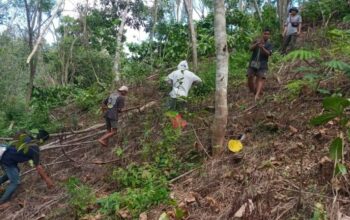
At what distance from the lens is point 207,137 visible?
6879mm

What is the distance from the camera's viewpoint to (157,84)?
11734 millimetres

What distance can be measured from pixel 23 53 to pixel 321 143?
18136 millimetres

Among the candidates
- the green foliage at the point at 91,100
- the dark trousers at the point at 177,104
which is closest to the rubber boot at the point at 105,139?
the dark trousers at the point at 177,104

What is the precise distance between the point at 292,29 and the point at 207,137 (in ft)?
17.1

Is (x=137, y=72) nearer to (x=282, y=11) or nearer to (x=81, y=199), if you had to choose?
(x=282, y=11)

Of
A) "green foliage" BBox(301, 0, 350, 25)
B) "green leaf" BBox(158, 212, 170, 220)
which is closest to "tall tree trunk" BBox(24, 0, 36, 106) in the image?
"green foliage" BBox(301, 0, 350, 25)

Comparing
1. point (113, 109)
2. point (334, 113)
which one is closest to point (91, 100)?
point (113, 109)

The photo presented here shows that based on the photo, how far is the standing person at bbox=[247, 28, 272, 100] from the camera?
8.03m

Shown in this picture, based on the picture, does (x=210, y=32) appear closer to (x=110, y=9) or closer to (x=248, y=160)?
(x=110, y=9)

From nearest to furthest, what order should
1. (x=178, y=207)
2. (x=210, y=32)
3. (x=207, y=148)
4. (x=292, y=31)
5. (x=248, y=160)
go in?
(x=178, y=207) → (x=248, y=160) → (x=207, y=148) → (x=292, y=31) → (x=210, y=32)

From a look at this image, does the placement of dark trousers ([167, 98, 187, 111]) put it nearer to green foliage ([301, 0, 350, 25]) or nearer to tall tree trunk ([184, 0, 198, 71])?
tall tree trunk ([184, 0, 198, 71])

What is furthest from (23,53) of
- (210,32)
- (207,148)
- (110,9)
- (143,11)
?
(207,148)

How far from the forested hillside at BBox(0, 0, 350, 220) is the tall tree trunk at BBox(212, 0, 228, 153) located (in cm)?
2

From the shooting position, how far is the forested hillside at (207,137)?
4875 mm
